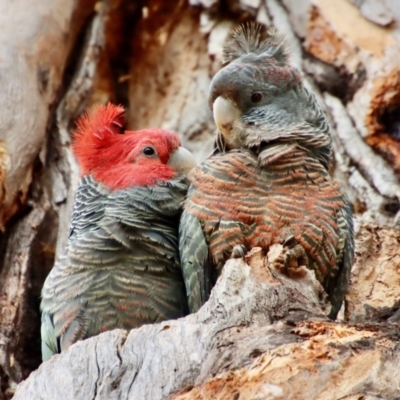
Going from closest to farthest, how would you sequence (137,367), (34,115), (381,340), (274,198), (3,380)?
1. (381,340)
2. (137,367)
3. (274,198)
4. (3,380)
5. (34,115)

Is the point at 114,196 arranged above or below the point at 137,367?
above

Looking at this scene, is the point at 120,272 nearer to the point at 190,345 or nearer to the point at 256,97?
the point at 190,345

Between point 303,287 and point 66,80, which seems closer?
point 303,287

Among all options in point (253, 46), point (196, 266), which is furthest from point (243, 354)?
point (253, 46)

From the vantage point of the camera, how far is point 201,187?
348 cm

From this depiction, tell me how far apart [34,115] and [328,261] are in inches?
87.1

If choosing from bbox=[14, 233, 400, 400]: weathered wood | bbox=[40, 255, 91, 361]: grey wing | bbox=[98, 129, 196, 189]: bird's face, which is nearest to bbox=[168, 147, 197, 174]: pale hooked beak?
bbox=[98, 129, 196, 189]: bird's face

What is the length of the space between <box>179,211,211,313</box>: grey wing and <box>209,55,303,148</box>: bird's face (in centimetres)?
63

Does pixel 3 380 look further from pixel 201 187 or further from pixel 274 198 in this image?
pixel 274 198

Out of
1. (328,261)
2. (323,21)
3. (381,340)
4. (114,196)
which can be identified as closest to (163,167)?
(114,196)

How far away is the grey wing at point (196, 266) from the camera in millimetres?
3350

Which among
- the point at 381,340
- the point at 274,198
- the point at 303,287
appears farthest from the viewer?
the point at 274,198

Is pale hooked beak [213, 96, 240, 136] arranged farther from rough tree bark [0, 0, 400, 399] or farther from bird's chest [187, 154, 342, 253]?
rough tree bark [0, 0, 400, 399]

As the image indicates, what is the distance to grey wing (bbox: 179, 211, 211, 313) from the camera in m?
3.35
